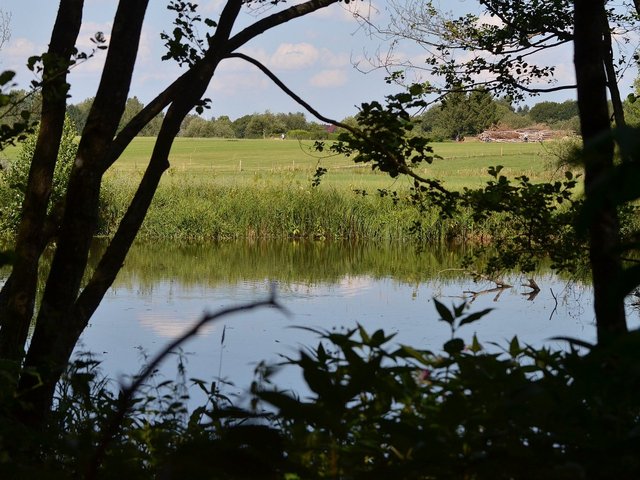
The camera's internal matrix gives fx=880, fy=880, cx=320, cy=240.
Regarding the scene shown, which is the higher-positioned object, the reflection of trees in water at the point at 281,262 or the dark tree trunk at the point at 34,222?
the dark tree trunk at the point at 34,222

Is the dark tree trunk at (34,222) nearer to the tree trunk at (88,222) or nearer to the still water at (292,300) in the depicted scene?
the tree trunk at (88,222)

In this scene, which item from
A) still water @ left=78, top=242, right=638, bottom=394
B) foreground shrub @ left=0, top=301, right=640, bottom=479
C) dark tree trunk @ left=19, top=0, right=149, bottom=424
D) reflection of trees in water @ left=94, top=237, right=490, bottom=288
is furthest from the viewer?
reflection of trees in water @ left=94, top=237, right=490, bottom=288

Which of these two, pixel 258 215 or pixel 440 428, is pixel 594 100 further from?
pixel 258 215

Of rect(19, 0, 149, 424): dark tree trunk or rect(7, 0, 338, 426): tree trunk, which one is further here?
rect(19, 0, 149, 424): dark tree trunk

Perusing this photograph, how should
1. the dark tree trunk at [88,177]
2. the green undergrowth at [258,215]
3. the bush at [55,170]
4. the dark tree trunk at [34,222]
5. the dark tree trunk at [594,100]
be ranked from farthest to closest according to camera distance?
the green undergrowth at [258,215] → the bush at [55,170] → the dark tree trunk at [34,222] → the dark tree trunk at [88,177] → the dark tree trunk at [594,100]

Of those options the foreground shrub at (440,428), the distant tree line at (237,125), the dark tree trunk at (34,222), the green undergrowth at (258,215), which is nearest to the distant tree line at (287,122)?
the distant tree line at (237,125)

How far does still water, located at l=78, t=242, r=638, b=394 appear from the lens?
11.4 m

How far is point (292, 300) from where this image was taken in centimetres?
1557

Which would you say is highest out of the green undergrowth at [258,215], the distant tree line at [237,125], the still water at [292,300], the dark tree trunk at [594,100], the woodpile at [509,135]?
the distant tree line at [237,125]

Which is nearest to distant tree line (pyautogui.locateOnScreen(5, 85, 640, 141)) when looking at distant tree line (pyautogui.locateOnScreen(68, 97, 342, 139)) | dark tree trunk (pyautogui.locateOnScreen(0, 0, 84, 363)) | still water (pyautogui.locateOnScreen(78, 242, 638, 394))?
distant tree line (pyautogui.locateOnScreen(68, 97, 342, 139))

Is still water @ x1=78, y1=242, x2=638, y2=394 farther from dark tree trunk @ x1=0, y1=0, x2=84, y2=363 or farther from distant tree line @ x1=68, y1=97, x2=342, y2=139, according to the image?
distant tree line @ x1=68, y1=97, x2=342, y2=139

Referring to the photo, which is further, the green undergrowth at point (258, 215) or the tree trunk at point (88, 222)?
the green undergrowth at point (258, 215)

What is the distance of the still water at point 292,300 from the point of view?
37.3ft

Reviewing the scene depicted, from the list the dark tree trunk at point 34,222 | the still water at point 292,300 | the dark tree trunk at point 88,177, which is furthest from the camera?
the still water at point 292,300
